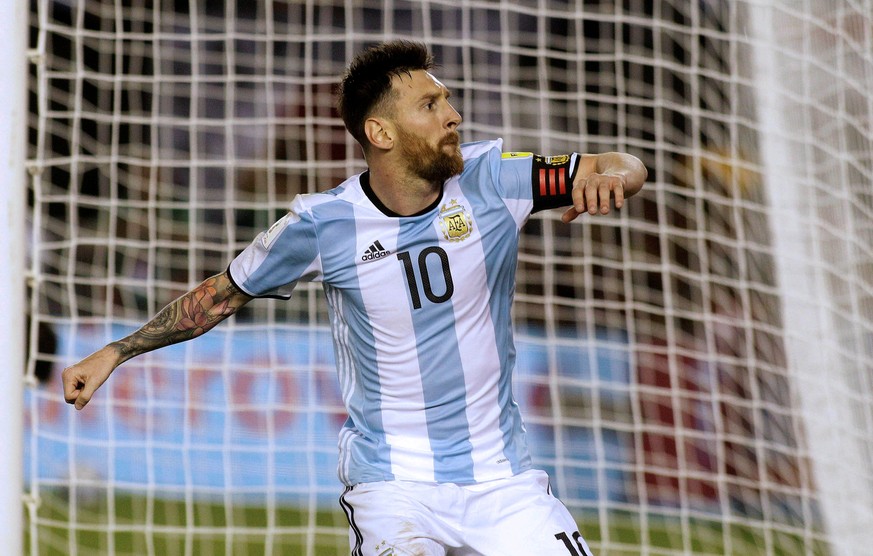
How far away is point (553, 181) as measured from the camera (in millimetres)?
3023

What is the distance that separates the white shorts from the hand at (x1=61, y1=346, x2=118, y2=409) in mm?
745

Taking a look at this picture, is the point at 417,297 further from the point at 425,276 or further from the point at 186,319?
the point at 186,319

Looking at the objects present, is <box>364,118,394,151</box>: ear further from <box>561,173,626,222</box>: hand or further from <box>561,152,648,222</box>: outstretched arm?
<box>561,173,626,222</box>: hand

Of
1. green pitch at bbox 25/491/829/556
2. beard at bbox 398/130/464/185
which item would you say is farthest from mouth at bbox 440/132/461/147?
green pitch at bbox 25/491/829/556

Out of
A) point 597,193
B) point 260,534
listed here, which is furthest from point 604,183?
point 260,534

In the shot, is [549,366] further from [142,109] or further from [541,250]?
[142,109]

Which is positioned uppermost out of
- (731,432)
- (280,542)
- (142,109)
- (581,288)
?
(142,109)

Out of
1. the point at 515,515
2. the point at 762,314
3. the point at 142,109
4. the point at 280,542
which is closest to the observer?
the point at 515,515

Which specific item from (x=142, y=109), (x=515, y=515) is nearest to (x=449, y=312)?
(x=515, y=515)

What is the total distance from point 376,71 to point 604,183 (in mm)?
844

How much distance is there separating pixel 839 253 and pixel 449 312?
293 centimetres

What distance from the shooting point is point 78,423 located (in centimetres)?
700

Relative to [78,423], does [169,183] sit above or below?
above

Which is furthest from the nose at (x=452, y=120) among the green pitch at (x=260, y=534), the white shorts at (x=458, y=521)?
the green pitch at (x=260, y=534)
